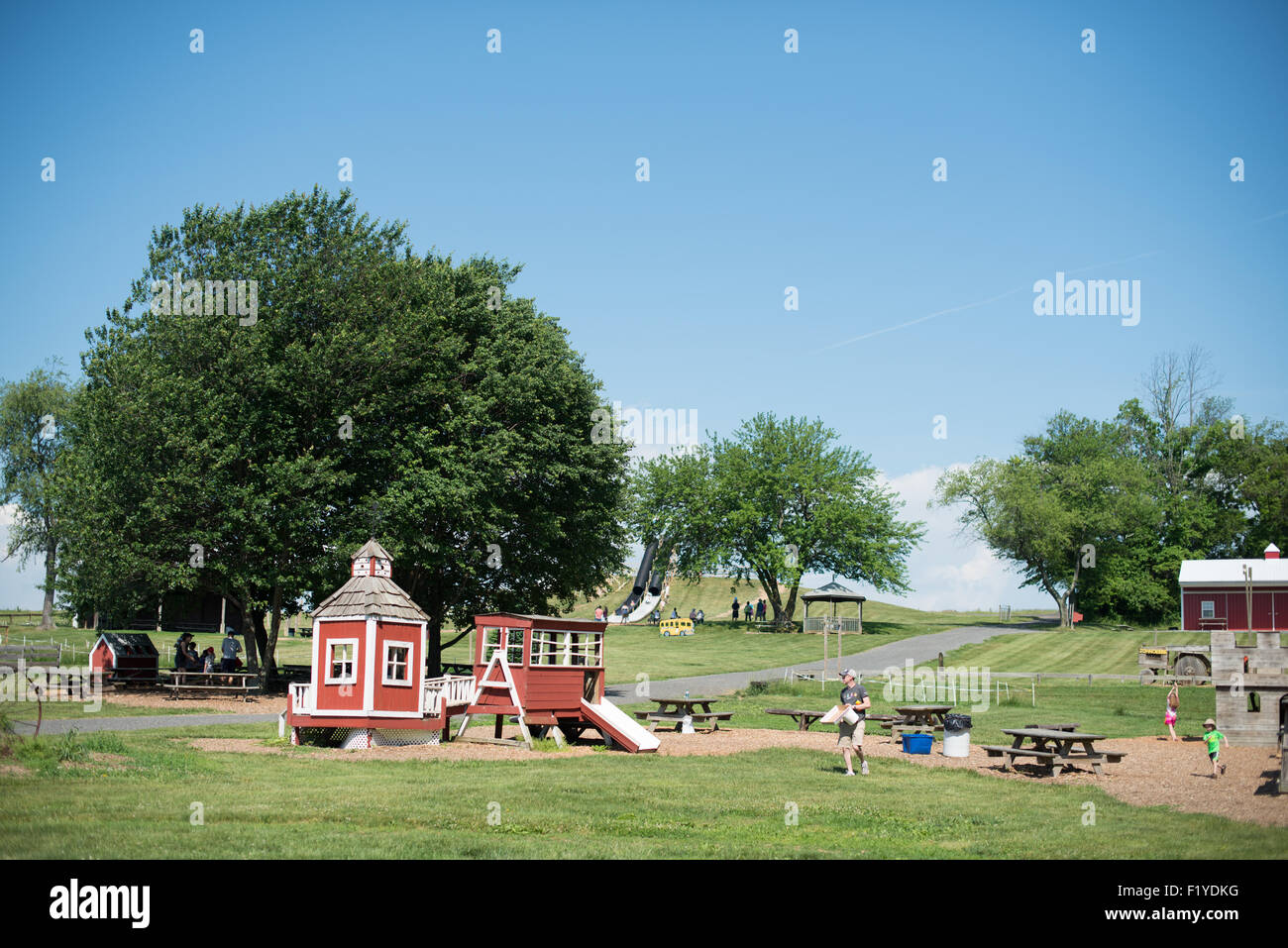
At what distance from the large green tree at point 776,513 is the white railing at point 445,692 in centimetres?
5198

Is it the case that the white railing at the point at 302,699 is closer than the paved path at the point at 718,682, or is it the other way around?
the white railing at the point at 302,699

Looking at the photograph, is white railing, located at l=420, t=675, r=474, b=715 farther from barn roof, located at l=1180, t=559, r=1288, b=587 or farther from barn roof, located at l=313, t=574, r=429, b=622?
barn roof, located at l=1180, t=559, r=1288, b=587

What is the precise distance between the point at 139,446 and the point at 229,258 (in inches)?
292

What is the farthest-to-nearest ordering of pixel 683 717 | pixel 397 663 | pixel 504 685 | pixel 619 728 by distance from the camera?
1. pixel 683 717
2. pixel 397 663
3. pixel 504 685
4. pixel 619 728

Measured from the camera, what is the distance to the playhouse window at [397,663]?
24206 millimetres

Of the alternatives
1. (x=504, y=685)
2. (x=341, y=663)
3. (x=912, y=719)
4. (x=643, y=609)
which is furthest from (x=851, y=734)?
(x=643, y=609)

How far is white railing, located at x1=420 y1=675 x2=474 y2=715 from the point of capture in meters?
24.7

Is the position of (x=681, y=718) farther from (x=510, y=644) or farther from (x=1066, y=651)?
(x=1066, y=651)

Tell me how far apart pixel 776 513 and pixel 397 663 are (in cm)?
5962

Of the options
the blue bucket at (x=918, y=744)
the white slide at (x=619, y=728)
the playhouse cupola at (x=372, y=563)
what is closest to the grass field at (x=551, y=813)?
the white slide at (x=619, y=728)

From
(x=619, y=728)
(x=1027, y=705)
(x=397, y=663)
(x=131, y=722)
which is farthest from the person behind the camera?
(x=1027, y=705)

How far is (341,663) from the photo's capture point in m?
24.3

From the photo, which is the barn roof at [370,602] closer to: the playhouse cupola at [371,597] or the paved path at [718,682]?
the playhouse cupola at [371,597]

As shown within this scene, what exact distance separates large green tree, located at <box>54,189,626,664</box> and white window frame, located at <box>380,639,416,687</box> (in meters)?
10.9
